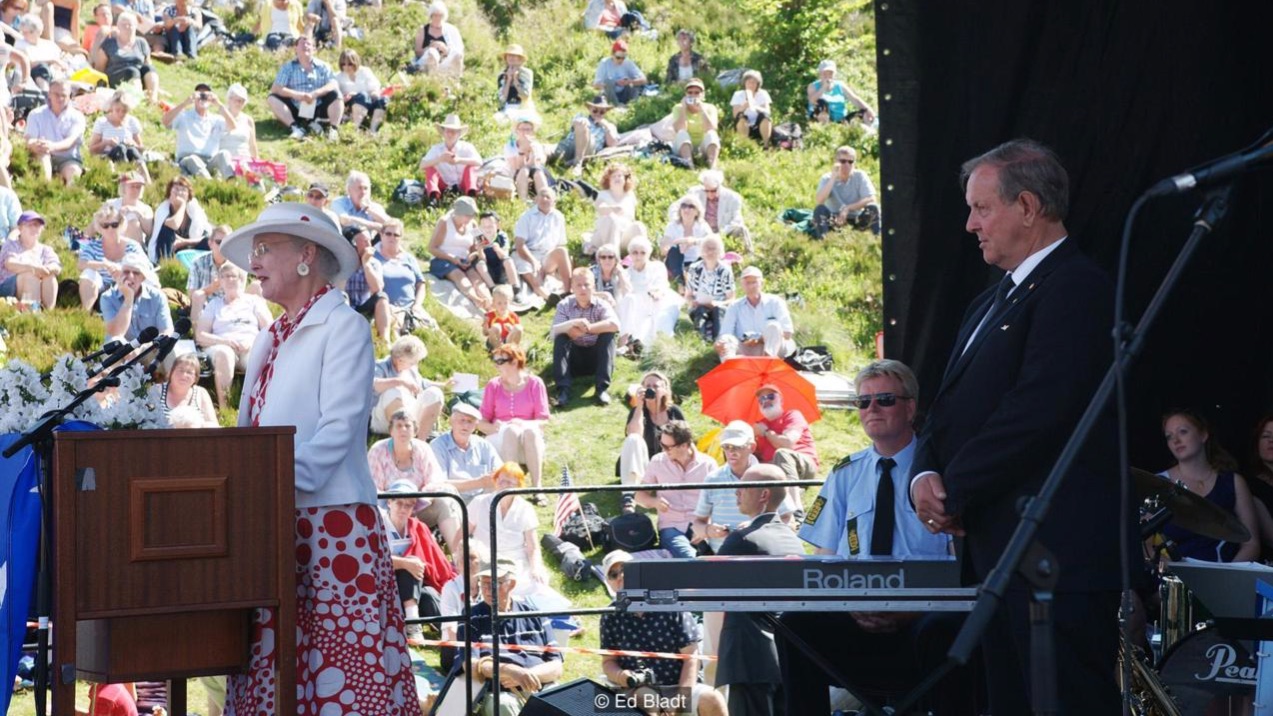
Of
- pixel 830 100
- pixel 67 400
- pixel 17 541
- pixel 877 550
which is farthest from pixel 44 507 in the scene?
pixel 830 100

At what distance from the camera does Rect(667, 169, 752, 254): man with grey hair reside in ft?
59.3

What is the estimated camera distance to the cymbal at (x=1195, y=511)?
15.1 ft

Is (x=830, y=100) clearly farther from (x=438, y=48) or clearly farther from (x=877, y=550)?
(x=877, y=550)

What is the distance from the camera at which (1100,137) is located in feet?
17.4

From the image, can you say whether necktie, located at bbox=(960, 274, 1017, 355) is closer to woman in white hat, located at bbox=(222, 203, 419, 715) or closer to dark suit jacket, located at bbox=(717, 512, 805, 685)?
woman in white hat, located at bbox=(222, 203, 419, 715)

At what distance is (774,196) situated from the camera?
65.1 ft

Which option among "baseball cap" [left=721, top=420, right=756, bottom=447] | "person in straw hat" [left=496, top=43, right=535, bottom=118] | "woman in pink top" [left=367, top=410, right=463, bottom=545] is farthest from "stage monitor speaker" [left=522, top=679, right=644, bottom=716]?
"person in straw hat" [left=496, top=43, right=535, bottom=118]

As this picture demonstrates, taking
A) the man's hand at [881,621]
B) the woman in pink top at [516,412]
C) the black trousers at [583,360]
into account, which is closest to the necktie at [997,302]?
the man's hand at [881,621]

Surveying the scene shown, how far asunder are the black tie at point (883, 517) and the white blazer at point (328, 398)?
172cm

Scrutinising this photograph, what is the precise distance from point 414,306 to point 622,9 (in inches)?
462

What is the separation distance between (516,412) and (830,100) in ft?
34.5

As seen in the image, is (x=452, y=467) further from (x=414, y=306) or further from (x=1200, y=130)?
(x=1200, y=130)

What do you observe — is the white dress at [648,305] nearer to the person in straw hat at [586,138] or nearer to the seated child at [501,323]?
the seated child at [501,323]

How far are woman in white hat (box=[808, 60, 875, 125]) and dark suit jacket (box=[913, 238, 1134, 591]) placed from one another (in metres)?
18.5
